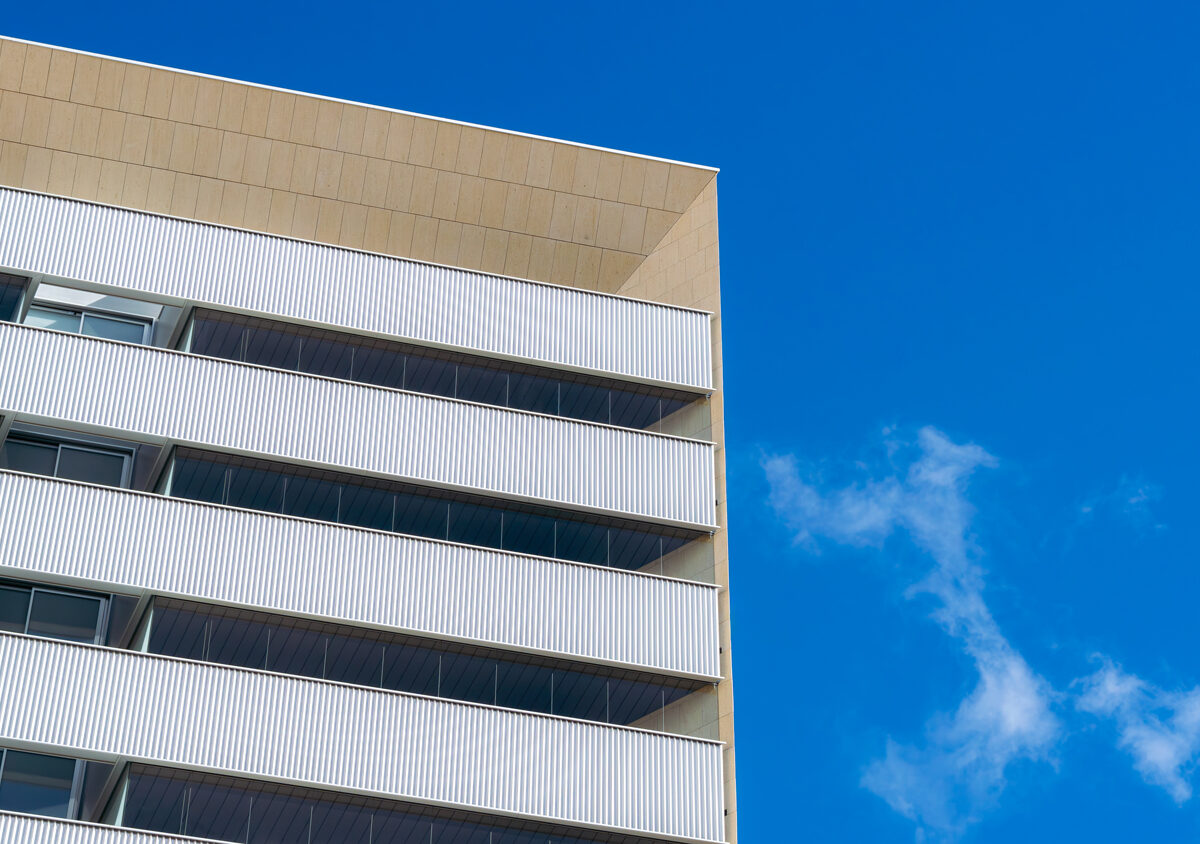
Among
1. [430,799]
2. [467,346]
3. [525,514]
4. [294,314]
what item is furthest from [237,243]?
[430,799]

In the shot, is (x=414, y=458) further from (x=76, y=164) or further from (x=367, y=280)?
(x=76, y=164)

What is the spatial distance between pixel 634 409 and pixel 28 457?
1379 centimetres

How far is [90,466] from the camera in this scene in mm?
41844

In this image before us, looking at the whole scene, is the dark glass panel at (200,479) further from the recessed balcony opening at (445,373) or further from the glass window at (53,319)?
the glass window at (53,319)

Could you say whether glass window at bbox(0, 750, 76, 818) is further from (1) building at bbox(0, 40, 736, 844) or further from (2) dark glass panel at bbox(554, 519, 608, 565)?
(2) dark glass panel at bbox(554, 519, 608, 565)

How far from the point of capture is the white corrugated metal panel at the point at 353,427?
41.2 m

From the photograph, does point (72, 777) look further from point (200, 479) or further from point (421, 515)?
point (421, 515)

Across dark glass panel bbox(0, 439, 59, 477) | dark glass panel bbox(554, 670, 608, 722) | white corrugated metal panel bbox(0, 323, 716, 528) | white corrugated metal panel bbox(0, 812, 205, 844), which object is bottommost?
white corrugated metal panel bbox(0, 812, 205, 844)

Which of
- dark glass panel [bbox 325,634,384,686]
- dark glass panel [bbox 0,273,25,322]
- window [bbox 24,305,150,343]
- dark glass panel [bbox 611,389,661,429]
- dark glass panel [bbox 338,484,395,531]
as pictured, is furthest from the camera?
dark glass panel [bbox 611,389,661,429]

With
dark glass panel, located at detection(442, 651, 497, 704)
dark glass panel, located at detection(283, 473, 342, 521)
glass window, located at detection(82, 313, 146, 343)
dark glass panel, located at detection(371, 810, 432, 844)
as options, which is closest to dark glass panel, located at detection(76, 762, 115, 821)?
dark glass panel, located at detection(371, 810, 432, 844)

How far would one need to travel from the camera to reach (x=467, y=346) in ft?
146

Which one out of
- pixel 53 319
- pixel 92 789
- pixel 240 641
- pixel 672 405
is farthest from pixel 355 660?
pixel 53 319

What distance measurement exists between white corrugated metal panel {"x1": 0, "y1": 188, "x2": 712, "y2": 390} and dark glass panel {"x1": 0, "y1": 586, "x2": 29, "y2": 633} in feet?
24.3

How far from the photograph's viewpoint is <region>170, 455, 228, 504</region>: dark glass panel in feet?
136
